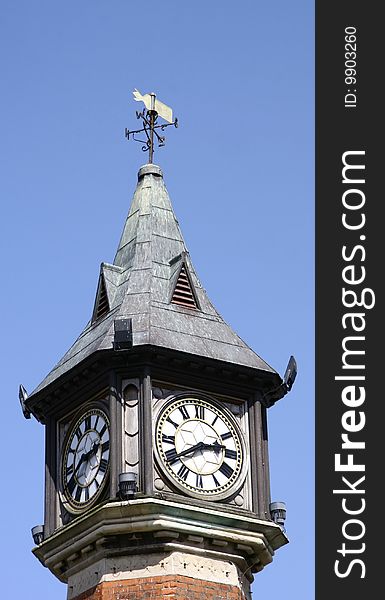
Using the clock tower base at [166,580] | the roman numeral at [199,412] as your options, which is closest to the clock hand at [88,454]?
the roman numeral at [199,412]

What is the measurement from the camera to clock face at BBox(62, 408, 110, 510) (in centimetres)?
2952

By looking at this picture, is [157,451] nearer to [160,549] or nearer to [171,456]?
[171,456]

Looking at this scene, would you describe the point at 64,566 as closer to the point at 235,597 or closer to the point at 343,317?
the point at 235,597

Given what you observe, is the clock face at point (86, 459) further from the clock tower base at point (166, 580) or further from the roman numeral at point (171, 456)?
the clock tower base at point (166, 580)

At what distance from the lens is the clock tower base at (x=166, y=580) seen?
92.2 ft

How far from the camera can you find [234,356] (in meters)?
31.1

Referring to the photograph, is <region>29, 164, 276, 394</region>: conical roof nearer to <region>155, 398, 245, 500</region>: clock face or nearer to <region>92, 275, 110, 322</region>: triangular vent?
<region>92, 275, 110, 322</region>: triangular vent

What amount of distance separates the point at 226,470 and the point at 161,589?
301 centimetres

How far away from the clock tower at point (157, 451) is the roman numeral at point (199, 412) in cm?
3

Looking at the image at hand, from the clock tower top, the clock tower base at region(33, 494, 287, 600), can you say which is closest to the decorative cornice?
the clock tower base at region(33, 494, 287, 600)

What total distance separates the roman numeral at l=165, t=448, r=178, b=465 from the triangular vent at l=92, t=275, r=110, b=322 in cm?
420

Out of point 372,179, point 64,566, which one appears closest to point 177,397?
point 64,566

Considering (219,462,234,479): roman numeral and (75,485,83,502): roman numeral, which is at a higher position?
(219,462,234,479): roman numeral

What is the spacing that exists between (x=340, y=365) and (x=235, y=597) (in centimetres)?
580
